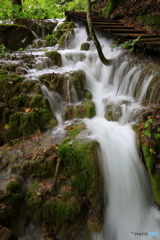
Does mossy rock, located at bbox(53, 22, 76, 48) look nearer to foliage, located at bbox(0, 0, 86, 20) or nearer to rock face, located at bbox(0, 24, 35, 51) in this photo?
foliage, located at bbox(0, 0, 86, 20)

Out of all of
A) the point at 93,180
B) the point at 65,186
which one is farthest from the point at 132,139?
the point at 65,186

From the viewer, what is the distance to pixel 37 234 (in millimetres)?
2934

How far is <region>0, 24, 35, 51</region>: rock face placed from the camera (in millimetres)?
7918

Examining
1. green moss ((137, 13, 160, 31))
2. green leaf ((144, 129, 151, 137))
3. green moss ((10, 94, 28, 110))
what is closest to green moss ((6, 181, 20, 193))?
green moss ((10, 94, 28, 110))

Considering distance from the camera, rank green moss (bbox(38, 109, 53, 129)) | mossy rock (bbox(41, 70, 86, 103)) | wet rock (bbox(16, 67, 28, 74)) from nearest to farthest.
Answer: green moss (bbox(38, 109, 53, 129)) → mossy rock (bbox(41, 70, 86, 103)) → wet rock (bbox(16, 67, 28, 74))

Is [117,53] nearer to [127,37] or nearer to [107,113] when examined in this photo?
[127,37]

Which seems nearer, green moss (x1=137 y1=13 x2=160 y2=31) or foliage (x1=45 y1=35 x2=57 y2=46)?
green moss (x1=137 y1=13 x2=160 y2=31)

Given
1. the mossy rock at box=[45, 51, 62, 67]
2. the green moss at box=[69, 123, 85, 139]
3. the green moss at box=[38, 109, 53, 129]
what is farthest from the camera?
the mossy rock at box=[45, 51, 62, 67]

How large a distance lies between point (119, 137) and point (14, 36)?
7.35m

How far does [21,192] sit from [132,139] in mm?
2731

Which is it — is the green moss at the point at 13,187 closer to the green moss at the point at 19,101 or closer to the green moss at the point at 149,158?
the green moss at the point at 19,101

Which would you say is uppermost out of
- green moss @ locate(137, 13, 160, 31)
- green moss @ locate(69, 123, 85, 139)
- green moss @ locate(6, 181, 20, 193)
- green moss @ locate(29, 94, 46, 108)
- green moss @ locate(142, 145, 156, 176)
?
green moss @ locate(137, 13, 160, 31)

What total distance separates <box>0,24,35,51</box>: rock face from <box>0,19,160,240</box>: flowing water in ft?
8.55

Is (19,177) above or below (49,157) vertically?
below
